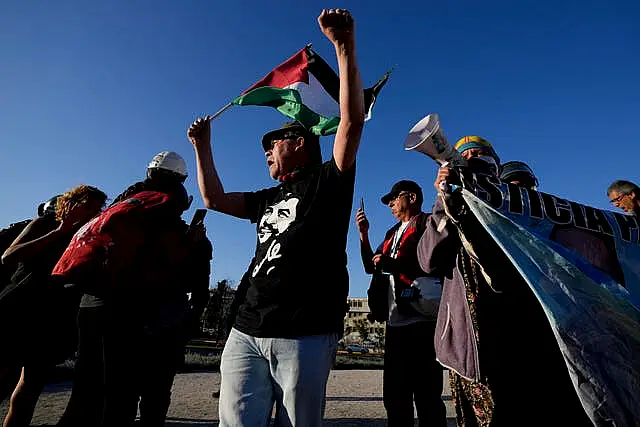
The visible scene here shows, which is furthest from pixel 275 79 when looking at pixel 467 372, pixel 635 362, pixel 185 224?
pixel 635 362

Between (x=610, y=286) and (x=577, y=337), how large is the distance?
0.32m

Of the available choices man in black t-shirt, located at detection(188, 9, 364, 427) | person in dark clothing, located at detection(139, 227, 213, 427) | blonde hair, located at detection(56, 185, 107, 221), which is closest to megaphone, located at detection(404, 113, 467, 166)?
man in black t-shirt, located at detection(188, 9, 364, 427)

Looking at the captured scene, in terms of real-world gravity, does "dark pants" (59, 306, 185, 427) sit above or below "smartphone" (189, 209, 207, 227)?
below

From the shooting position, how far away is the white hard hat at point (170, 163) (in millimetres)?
3223

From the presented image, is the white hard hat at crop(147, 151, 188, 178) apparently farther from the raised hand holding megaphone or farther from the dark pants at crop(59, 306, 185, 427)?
the raised hand holding megaphone

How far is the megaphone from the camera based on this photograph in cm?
224

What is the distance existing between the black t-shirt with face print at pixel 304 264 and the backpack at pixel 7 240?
10.1 feet

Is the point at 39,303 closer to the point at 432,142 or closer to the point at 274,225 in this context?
the point at 274,225

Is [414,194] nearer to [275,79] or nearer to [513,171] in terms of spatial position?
[513,171]

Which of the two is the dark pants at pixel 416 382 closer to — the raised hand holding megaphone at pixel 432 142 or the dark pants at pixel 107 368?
the raised hand holding megaphone at pixel 432 142

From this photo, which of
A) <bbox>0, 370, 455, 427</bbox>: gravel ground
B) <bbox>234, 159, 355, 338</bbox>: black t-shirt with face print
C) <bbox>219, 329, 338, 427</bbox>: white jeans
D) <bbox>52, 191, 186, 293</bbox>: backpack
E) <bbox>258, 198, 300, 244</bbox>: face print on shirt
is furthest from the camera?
<bbox>0, 370, 455, 427</bbox>: gravel ground

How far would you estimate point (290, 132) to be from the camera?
2711mm

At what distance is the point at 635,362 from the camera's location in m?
1.92

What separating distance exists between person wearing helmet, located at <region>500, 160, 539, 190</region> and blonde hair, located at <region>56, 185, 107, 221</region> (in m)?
3.19
